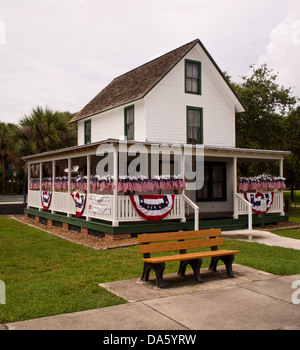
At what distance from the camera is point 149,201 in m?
13.6

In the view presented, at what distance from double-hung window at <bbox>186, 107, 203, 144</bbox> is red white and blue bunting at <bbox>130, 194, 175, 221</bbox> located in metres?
4.83

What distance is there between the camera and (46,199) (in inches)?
761

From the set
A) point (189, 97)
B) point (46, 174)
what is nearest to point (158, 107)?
point (189, 97)

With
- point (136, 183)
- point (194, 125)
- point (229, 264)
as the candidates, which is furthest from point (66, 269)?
point (194, 125)

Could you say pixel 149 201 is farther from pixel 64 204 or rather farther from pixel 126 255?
pixel 64 204

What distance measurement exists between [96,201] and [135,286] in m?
7.56

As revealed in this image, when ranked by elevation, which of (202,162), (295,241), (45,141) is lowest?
(295,241)

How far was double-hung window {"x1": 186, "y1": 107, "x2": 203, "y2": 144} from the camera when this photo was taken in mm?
18019

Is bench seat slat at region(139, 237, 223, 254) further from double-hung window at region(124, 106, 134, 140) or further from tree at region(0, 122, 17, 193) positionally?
tree at region(0, 122, 17, 193)

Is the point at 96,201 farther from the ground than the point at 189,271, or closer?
farther from the ground

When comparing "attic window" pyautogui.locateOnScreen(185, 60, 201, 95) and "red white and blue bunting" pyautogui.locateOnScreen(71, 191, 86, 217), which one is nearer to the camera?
"red white and blue bunting" pyautogui.locateOnScreen(71, 191, 86, 217)

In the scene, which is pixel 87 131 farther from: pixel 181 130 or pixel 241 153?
pixel 241 153

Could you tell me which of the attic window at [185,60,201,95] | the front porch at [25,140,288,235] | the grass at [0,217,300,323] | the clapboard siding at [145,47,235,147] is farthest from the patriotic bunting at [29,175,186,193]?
the attic window at [185,60,201,95]

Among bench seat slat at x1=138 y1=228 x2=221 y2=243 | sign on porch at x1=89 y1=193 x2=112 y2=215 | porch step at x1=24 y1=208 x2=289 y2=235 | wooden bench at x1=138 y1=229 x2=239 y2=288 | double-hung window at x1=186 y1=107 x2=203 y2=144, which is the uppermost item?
double-hung window at x1=186 y1=107 x2=203 y2=144
